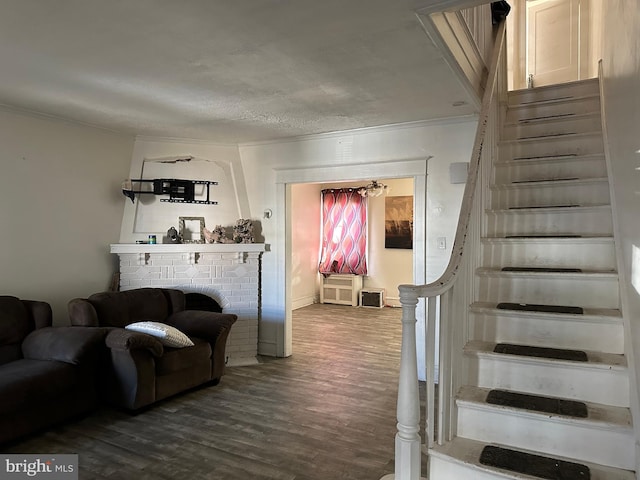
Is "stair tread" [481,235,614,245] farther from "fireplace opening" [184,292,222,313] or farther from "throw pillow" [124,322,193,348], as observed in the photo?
"fireplace opening" [184,292,222,313]

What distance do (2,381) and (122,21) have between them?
2.39m

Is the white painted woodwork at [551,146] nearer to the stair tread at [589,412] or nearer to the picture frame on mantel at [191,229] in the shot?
the stair tread at [589,412]

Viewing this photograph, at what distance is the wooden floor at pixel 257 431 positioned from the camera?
2.55m

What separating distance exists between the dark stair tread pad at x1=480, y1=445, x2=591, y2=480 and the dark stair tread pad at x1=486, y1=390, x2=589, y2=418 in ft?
0.63

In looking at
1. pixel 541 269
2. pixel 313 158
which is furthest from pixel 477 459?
pixel 313 158

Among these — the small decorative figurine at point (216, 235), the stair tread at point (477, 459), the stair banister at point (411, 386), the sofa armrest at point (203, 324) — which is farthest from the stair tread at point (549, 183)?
the small decorative figurine at point (216, 235)

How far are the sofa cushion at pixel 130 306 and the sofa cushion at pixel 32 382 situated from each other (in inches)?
27.3

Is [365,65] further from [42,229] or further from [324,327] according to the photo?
[324,327]

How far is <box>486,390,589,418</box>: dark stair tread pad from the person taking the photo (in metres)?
1.87

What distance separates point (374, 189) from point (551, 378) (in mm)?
5796

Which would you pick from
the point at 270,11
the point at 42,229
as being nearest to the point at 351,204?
the point at 42,229

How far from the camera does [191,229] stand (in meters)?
4.95

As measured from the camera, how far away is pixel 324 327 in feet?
21.2

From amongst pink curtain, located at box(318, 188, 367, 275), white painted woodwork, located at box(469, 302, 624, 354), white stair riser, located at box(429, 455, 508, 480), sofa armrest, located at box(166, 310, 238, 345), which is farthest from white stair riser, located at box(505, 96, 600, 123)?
pink curtain, located at box(318, 188, 367, 275)
